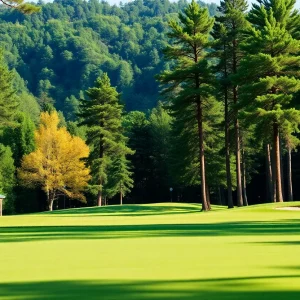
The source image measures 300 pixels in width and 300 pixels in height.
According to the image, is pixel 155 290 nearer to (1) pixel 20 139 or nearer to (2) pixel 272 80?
(2) pixel 272 80

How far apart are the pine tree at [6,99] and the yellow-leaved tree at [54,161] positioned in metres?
3.48

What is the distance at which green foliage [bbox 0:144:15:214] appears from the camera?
78.3 m

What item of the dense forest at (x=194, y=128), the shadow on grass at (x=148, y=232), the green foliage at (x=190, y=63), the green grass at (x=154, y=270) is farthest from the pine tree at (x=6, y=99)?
the green grass at (x=154, y=270)

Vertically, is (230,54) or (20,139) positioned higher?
(230,54)

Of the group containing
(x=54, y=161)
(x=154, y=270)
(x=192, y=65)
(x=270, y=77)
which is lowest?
(x=154, y=270)

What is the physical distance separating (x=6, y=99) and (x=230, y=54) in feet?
102

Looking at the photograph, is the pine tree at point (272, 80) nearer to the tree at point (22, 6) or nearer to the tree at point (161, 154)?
the tree at point (22, 6)

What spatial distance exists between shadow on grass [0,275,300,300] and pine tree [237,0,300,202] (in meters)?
34.8

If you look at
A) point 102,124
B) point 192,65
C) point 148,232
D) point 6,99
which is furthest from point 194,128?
point 148,232

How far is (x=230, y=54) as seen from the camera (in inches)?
1987

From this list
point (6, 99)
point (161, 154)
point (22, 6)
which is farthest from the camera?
point (161, 154)

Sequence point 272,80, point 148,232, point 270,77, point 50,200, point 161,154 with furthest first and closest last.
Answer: point 161,154
point 50,200
point 270,77
point 272,80
point 148,232

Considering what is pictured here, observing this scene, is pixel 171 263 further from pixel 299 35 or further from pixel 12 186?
pixel 12 186

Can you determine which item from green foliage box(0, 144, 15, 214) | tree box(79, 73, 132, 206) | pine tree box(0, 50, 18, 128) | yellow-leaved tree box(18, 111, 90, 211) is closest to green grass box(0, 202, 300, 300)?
tree box(79, 73, 132, 206)
